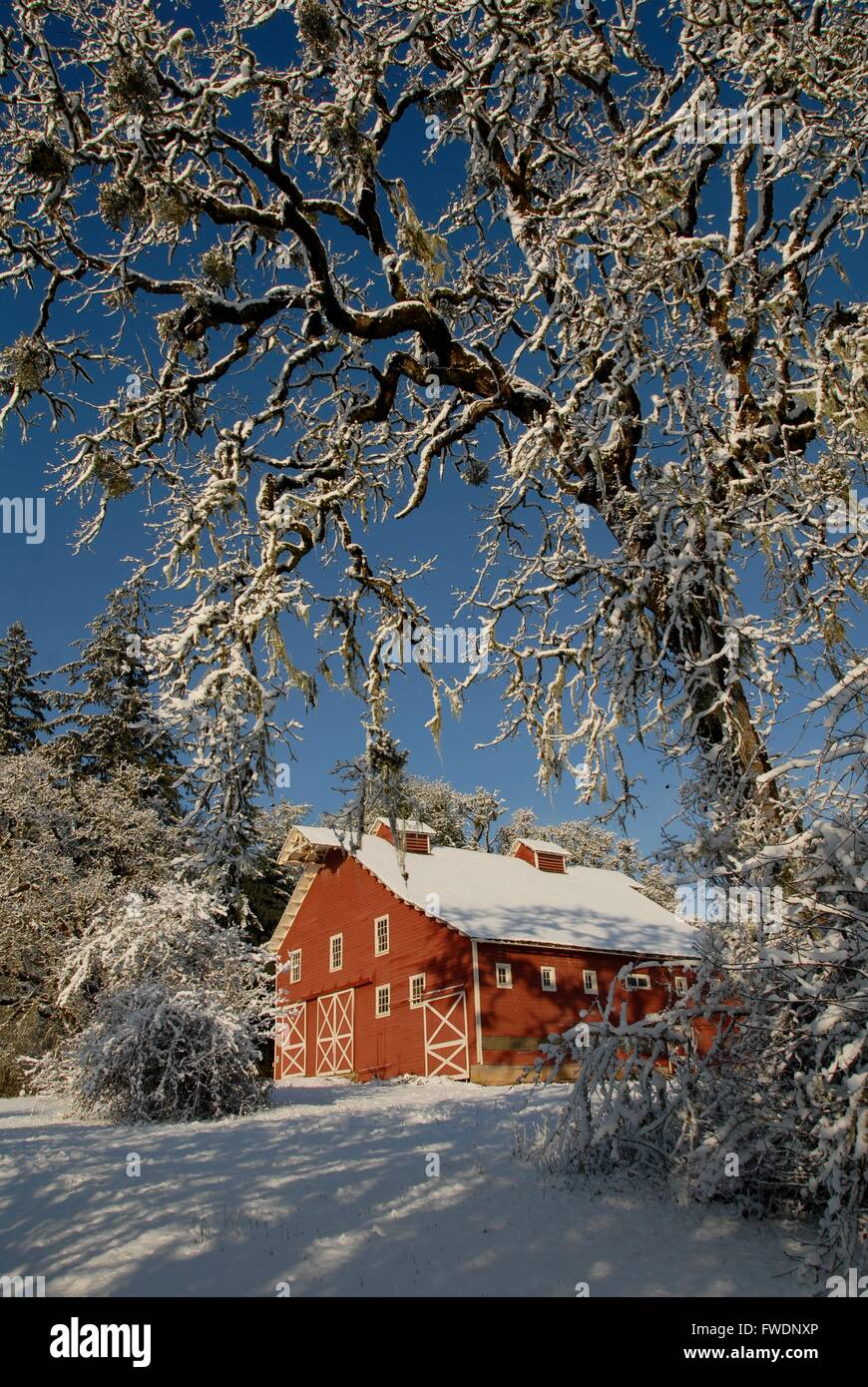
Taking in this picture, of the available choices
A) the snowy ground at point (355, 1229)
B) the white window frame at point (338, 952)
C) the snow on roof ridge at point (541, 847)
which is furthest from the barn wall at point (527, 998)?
the snowy ground at point (355, 1229)

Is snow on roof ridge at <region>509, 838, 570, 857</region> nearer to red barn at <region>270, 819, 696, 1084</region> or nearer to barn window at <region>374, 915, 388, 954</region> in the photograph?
red barn at <region>270, 819, 696, 1084</region>

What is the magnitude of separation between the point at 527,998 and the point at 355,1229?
20.8 meters

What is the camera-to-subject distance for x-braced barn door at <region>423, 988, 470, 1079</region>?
84.0ft

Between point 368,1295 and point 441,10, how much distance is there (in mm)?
10860

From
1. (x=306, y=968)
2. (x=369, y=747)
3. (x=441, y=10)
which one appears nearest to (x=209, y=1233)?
(x=369, y=747)

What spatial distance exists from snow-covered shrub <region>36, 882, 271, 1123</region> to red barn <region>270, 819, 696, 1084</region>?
271 centimetres

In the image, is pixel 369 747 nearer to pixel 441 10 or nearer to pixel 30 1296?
pixel 30 1296

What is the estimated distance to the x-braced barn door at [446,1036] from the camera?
1008 inches

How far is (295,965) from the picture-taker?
115ft

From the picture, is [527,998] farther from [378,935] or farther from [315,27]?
[315,27]

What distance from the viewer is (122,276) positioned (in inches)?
336

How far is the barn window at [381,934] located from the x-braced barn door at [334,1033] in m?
2.31

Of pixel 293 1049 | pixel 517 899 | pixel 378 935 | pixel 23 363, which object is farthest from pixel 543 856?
pixel 23 363

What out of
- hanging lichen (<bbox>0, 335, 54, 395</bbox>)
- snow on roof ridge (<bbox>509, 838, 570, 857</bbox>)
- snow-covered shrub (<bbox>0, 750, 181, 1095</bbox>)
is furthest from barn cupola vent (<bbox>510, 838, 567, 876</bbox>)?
hanging lichen (<bbox>0, 335, 54, 395</bbox>)
